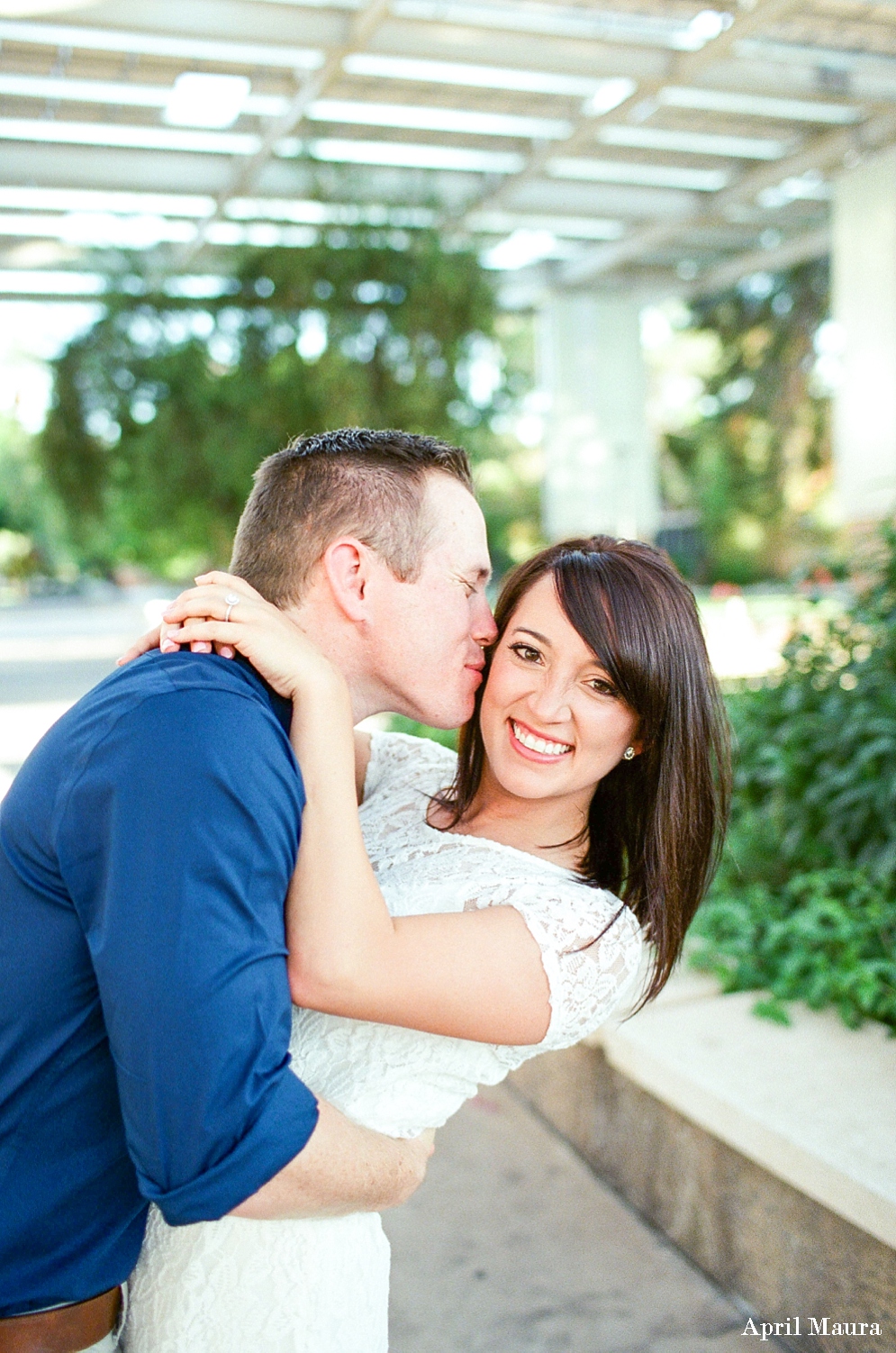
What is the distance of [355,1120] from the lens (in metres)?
1.64

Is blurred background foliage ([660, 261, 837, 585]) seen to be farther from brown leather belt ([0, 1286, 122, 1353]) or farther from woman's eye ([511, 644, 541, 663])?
brown leather belt ([0, 1286, 122, 1353])

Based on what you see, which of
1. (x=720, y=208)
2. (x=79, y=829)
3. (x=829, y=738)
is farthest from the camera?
(x=720, y=208)

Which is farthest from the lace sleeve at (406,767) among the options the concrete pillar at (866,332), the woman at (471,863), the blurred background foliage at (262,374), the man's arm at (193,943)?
the concrete pillar at (866,332)

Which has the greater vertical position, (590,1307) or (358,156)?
(358,156)

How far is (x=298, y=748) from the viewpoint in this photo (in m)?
1.52

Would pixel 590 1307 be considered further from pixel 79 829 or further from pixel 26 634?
pixel 26 634

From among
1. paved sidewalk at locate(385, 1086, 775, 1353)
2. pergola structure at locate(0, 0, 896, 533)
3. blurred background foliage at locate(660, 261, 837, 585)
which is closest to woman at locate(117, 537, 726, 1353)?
paved sidewalk at locate(385, 1086, 775, 1353)

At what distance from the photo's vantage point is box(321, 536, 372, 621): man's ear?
1.75 m

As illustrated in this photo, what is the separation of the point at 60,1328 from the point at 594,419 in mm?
15511

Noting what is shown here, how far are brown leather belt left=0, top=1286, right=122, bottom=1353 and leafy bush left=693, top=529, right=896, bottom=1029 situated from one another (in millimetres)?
2176

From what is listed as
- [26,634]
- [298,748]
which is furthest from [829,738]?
[26,634]

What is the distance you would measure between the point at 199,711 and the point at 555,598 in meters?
0.91

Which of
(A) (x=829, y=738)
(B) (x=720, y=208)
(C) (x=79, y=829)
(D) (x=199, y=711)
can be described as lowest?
(A) (x=829, y=738)

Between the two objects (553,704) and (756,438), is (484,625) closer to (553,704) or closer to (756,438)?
(553,704)
